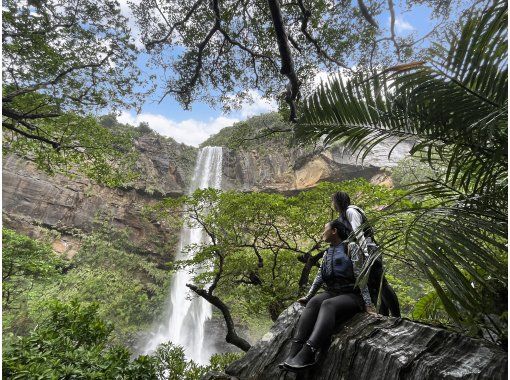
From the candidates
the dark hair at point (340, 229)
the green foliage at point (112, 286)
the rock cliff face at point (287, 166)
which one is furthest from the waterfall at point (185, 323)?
the dark hair at point (340, 229)

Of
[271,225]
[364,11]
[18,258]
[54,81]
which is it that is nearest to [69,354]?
[271,225]

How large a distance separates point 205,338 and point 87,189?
13252 mm

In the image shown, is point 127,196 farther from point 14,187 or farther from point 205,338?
point 205,338

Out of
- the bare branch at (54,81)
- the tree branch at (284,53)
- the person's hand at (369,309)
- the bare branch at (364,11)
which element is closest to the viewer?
the person's hand at (369,309)

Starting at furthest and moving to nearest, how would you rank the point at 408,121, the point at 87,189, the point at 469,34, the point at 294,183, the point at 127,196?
the point at 294,183 → the point at 127,196 → the point at 87,189 → the point at 408,121 → the point at 469,34

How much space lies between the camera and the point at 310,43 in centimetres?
727

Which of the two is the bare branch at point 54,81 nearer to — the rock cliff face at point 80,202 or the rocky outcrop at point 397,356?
the rocky outcrop at point 397,356

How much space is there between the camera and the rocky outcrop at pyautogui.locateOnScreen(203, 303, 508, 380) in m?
1.61

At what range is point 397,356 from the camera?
1937mm

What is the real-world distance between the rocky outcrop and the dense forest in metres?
0.14

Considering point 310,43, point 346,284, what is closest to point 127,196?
point 310,43

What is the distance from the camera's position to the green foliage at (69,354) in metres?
3.21

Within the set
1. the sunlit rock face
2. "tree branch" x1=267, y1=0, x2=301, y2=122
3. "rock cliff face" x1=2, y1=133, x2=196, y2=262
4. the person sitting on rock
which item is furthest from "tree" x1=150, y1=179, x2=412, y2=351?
the sunlit rock face

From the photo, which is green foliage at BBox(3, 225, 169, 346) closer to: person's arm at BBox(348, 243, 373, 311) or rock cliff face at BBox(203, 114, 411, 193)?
rock cliff face at BBox(203, 114, 411, 193)
